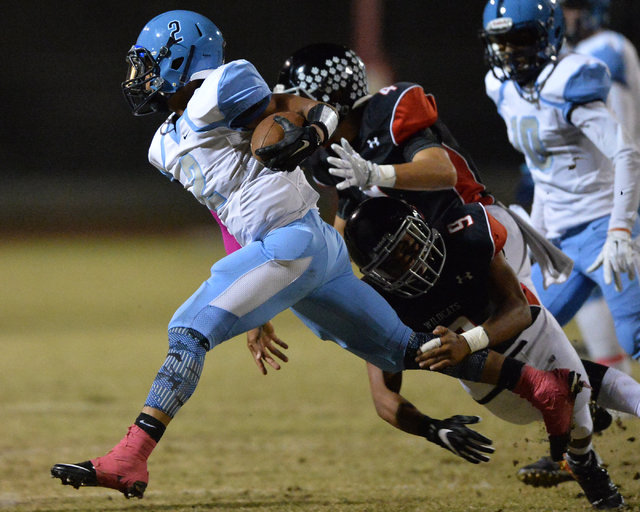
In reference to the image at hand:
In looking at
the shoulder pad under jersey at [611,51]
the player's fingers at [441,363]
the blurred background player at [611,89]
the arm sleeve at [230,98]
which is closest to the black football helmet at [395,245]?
the player's fingers at [441,363]

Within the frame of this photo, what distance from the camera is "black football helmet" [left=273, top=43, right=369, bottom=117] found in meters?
3.25

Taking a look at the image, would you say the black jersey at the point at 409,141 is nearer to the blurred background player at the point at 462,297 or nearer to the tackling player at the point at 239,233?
the blurred background player at the point at 462,297

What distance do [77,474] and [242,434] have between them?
6.86 feet

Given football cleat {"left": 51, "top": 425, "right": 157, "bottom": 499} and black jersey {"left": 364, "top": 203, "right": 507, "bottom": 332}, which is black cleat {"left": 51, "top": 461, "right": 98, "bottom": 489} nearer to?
football cleat {"left": 51, "top": 425, "right": 157, "bottom": 499}

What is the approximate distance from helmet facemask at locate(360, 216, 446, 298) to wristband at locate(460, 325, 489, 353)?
0.19m

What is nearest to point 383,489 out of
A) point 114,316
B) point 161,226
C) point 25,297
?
point 114,316

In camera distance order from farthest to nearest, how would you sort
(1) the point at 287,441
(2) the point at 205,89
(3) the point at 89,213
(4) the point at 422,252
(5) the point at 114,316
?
(3) the point at 89,213 < (5) the point at 114,316 < (1) the point at 287,441 < (4) the point at 422,252 < (2) the point at 205,89

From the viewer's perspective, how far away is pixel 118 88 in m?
13.4

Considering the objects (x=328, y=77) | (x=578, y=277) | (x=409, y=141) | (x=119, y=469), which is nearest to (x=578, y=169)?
(x=578, y=277)

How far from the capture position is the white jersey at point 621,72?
4.43 meters

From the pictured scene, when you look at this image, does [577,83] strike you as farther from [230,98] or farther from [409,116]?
[230,98]

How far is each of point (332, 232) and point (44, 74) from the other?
11.6 metres

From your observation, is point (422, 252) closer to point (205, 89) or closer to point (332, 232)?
point (332, 232)

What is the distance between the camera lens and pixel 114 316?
7.95 metres
